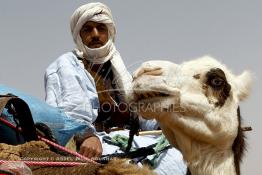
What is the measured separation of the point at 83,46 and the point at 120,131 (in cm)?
83

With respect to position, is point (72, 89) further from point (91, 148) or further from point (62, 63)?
point (91, 148)

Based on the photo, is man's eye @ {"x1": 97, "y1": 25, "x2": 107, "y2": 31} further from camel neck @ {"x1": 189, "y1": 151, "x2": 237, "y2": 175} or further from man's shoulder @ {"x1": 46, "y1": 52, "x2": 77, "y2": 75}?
camel neck @ {"x1": 189, "y1": 151, "x2": 237, "y2": 175}

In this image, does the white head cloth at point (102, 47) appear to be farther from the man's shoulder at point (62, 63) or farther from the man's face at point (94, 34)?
the man's shoulder at point (62, 63)

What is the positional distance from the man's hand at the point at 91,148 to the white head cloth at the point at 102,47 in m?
0.82

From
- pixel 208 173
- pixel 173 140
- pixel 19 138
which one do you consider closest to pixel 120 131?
pixel 173 140

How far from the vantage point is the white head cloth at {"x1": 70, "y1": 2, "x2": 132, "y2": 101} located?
12.2 ft

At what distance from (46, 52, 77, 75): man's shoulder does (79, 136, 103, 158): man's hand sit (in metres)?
0.69

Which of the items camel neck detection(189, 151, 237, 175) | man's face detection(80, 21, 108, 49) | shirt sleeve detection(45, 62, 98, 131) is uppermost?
man's face detection(80, 21, 108, 49)

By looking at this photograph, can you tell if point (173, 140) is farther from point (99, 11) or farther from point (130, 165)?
point (99, 11)

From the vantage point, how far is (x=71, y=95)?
3143mm

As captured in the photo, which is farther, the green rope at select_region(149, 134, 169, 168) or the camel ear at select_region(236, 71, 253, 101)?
the green rope at select_region(149, 134, 169, 168)

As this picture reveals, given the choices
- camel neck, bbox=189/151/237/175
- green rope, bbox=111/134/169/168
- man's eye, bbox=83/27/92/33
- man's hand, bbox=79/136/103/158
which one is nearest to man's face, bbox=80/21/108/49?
man's eye, bbox=83/27/92/33

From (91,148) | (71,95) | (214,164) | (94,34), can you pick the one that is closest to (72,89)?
(71,95)

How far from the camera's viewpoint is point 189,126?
256 centimetres
